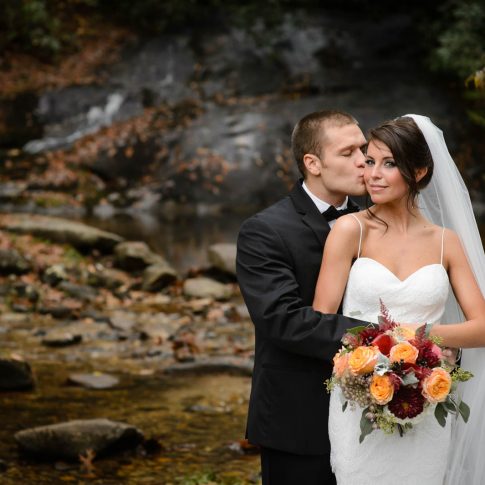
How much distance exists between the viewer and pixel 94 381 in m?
8.02

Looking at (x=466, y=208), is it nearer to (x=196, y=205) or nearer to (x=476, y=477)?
(x=476, y=477)

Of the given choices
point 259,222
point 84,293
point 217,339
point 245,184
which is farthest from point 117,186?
point 259,222

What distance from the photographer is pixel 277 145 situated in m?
18.2

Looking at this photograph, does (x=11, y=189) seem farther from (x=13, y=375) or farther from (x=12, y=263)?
(x=13, y=375)

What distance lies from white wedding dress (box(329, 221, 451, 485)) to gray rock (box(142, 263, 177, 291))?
8904mm

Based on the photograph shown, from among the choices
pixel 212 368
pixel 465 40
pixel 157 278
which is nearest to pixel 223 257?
pixel 157 278

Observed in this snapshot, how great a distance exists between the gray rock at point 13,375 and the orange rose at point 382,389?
17.6 feet

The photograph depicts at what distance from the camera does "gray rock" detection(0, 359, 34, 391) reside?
7680mm

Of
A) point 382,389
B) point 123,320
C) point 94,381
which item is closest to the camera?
point 382,389

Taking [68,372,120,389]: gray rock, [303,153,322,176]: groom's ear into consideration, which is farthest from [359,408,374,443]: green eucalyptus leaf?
[68,372,120,389]: gray rock

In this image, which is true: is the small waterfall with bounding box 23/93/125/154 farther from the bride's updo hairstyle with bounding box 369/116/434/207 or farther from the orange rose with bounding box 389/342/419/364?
the orange rose with bounding box 389/342/419/364


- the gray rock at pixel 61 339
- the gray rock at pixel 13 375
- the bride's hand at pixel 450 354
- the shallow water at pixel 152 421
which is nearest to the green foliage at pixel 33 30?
the gray rock at pixel 61 339

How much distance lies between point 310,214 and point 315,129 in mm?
370

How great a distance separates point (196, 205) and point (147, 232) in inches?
104
